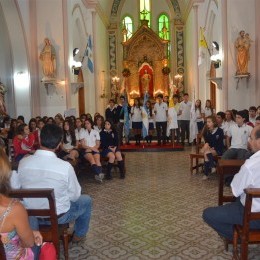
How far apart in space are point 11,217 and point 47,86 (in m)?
9.27

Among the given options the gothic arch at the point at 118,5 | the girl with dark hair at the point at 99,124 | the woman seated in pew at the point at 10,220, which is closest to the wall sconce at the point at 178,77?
the gothic arch at the point at 118,5

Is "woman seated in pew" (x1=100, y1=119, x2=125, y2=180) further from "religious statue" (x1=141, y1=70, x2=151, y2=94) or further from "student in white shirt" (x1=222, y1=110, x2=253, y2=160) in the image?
"religious statue" (x1=141, y1=70, x2=151, y2=94)

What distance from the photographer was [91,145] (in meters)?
7.71

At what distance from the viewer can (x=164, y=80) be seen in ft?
70.1

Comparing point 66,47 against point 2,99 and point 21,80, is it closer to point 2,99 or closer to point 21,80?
point 21,80

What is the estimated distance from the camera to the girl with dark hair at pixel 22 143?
7004mm

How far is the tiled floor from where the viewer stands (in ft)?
13.1

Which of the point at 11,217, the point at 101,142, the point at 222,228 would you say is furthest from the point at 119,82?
the point at 11,217

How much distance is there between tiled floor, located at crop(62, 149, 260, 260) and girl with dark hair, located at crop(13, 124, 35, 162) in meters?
1.16

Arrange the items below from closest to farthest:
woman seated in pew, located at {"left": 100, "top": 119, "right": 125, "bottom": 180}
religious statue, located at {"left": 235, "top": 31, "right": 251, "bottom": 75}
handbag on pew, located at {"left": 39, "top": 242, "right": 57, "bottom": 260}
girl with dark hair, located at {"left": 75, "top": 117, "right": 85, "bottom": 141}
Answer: handbag on pew, located at {"left": 39, "top": 242, "right": 57, "bottom": 260} < woman seated in pew, located at {"left": 100, "top": 119, "right": 125, "bottom": 180} < girl with dark hair, located at {"left": 75, "top": 117, "right": 85, "bottom": 141} < religious statue, located at {"left": 235, "top": 31, "right": 251, "bottom": 75}

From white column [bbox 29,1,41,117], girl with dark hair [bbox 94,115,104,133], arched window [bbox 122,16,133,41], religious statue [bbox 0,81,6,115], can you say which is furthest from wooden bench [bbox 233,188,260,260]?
arched window [bbox 122,16,133,41]

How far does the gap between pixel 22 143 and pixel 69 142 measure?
98 cm

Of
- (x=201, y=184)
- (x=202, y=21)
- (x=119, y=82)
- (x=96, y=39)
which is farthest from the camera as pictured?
(x=119, y=82)

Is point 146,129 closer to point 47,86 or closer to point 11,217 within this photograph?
point 47,86
